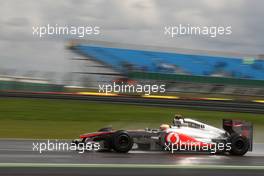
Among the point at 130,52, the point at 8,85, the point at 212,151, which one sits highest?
the point at 130,52

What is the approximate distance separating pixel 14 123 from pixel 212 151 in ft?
33.4

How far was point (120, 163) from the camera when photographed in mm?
8219

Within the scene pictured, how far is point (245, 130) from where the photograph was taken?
10852mm

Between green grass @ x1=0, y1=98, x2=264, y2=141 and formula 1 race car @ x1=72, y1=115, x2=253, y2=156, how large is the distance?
6143 mm

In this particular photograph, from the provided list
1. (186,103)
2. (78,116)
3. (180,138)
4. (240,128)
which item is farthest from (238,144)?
(186,103)

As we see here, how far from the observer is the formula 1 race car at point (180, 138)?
10023 mm

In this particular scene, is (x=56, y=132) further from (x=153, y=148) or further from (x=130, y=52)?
(x=130, y=52)

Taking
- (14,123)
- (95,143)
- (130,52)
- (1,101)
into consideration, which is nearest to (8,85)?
(1,101)

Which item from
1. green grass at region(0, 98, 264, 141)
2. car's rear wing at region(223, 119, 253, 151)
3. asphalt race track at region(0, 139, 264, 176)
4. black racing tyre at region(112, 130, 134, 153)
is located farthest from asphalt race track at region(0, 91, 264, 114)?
black racing tyre at region(112, 130, 134, 153)

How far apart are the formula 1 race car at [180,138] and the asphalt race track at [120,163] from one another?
0.18 meters

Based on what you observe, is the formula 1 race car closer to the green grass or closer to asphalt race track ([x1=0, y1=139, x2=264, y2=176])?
asphalt race track ([x1=0, y1=139, x2=264, y2=176])

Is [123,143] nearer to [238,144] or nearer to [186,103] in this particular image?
[238,144]

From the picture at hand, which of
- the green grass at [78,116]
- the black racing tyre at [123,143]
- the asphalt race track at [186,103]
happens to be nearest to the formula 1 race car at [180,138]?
the black racing tyre at [123,143]

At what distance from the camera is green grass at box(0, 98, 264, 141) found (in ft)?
58.2
